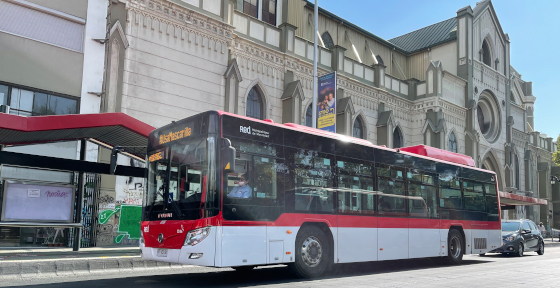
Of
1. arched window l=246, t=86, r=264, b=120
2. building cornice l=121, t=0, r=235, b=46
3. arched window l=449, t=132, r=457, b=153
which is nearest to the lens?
building cornice l=121, t=0, r=235, b=46

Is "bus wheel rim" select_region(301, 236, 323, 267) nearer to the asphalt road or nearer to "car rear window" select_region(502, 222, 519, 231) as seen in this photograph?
the asphalt road

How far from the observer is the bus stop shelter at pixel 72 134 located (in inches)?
457

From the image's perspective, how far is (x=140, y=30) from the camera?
1828cm

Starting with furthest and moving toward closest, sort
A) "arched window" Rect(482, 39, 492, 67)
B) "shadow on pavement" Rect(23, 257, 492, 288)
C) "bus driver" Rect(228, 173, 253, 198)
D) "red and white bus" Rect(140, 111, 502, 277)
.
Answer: "arched window" Rect(482, 39, 492, 67) → "shadow on pavement" Rect(23, 257, 492, 288) → "bus driver" Rect(228, 173, 253, 198) → "red and white bus" Rect(140, 111, 502, 277)

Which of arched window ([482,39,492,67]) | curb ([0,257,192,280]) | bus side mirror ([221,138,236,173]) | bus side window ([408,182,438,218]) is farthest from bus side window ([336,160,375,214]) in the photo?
arched window ([482,39,492,67])

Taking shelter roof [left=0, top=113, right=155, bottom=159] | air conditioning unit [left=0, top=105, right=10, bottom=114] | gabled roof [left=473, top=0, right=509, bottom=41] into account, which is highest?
gabled roof [left=473, top=0, right=509, bottom=41]

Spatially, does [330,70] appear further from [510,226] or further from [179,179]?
[179,179]

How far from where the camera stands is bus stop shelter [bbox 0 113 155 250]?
1160cm

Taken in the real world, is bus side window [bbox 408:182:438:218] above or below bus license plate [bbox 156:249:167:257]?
above

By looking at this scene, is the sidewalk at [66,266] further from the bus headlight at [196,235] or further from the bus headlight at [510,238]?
the bus headlight at [510,238]

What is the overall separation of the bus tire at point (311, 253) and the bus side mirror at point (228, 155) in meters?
2.41

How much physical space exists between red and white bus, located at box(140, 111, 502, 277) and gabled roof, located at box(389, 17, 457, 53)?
27.4 meters

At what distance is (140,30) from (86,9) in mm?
2038

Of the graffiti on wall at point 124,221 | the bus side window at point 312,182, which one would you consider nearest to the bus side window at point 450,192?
the bus side window at point 312,182
